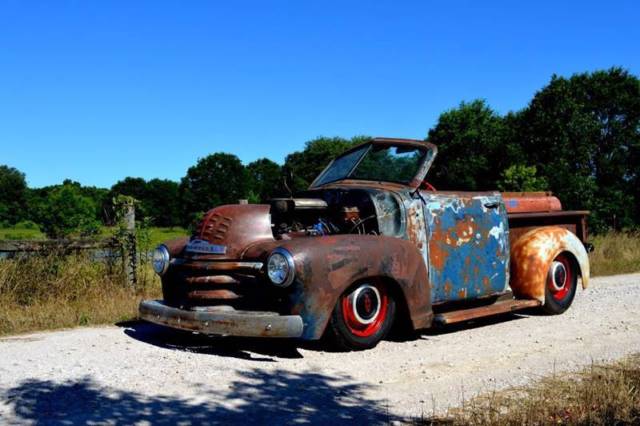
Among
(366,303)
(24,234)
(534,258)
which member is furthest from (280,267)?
(24,234)

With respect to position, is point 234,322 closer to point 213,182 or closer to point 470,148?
point 470,148

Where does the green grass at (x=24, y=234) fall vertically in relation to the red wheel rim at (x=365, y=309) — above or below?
above

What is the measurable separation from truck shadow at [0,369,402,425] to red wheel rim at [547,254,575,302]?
4.00m

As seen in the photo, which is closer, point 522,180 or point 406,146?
point 406,146

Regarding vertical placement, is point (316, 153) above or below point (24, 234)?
above

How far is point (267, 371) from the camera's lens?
5168 mm

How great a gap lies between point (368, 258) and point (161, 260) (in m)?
2.28

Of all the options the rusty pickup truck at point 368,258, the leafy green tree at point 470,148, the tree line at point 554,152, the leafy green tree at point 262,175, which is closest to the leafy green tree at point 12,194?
the tree line at point 554,152

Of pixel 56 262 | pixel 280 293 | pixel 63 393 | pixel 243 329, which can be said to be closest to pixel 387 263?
pixel 280 293

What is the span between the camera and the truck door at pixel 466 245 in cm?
661

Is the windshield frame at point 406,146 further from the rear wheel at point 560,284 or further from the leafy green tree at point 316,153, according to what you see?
the leafy green tree at point 316,153

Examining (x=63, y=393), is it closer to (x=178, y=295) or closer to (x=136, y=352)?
(x=136, y=352)

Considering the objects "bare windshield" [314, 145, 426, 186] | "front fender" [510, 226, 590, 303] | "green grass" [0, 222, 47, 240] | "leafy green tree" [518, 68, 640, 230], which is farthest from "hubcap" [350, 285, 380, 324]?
"leafy green tree" [518, 68, 640, 230]

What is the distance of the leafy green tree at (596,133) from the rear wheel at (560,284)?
60.0 feet
